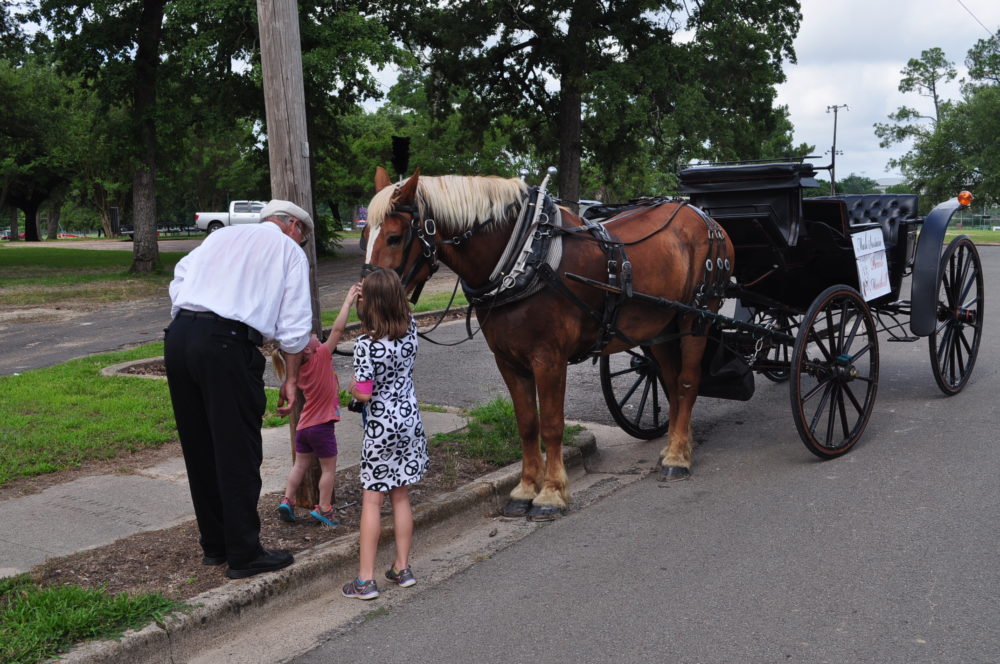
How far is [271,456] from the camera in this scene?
6.43 metres

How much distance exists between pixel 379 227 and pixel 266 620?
2007 millimetres

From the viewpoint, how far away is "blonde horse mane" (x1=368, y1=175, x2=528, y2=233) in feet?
15.0

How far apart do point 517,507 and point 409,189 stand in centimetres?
213

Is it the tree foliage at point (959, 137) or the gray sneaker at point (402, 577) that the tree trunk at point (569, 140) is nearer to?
the gray sneaker at point (402, 577)

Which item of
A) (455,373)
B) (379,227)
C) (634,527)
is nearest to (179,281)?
(379,227)

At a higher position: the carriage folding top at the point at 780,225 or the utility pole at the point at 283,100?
the utility pole at the point at 283,100

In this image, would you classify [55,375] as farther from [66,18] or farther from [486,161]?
[486,161]

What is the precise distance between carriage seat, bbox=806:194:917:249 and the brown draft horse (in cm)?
237

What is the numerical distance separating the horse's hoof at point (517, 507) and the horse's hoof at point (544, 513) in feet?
0.22

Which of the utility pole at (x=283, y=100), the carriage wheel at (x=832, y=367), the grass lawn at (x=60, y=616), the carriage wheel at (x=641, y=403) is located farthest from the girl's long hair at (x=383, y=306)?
the carriage wheel at (x=832, y=367)

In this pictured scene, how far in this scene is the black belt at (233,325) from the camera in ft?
13.0

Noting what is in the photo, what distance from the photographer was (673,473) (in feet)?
19.9

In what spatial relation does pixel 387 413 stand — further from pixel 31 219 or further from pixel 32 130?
pixel 31 219

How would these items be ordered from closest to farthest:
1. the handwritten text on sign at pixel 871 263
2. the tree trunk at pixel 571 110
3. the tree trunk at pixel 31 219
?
the handwritten text on sign at pixel 871 263 < the tree trunk at pixel 571 110 < the tree trunk at pixel 31 219
